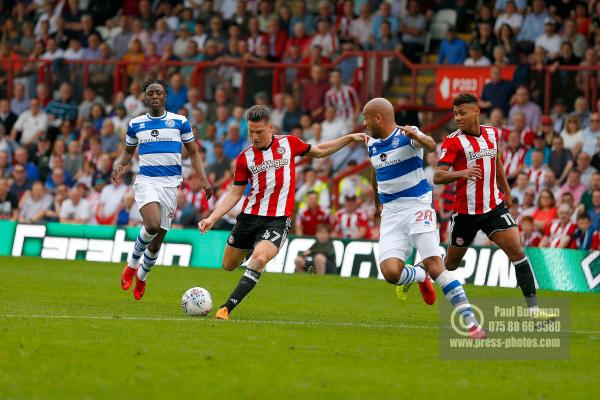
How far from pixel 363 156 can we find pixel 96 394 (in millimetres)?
17702

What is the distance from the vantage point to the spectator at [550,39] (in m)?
24.4

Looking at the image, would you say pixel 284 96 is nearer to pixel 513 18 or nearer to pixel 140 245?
pixel 513 18

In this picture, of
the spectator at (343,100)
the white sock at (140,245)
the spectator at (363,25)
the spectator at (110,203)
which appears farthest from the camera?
the spectator at (363,25)

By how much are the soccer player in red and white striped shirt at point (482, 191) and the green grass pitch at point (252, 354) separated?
3.46 feet

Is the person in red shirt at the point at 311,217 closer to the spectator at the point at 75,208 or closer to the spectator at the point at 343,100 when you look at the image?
the spectator at the point at 343,100

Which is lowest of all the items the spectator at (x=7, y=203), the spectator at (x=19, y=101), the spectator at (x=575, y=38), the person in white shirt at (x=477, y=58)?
the spectator at (x=7, y=203)

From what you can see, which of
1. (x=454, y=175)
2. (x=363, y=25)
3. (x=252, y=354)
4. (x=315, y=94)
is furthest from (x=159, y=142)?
(x=363, y=25)

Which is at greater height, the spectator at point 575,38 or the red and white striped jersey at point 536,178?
the spectator at point 575,38

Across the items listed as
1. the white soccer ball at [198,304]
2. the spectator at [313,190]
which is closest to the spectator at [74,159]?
the spectator at [313,190]

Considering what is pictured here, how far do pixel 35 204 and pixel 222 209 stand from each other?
15.6 m

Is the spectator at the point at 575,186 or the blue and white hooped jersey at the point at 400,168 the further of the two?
the spectator at the point at 575,186

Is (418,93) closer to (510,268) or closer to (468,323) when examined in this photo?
(510,268)

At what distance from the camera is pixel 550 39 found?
80.2ft

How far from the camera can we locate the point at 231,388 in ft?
28.1
